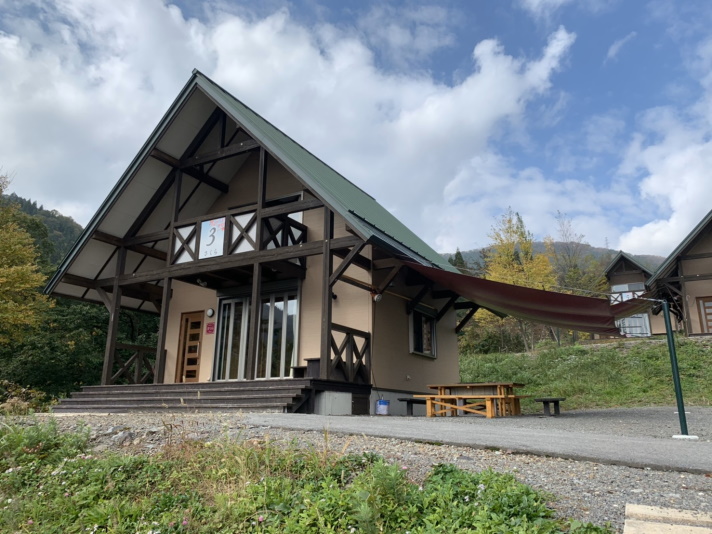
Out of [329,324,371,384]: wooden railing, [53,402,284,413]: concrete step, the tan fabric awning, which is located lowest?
[53,402,284,413]: concrete step

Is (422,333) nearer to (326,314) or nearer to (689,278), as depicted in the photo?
(326,314)

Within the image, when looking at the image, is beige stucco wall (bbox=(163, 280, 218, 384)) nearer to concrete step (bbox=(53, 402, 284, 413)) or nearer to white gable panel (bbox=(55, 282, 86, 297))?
white gable panel (bbox=(55, 282, 86, 297))

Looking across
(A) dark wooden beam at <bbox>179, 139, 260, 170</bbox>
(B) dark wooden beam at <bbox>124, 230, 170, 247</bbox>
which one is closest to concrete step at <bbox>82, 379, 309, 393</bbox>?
(B) dark wooden beam at <bbox>124, 230, 170, 247</bbox>

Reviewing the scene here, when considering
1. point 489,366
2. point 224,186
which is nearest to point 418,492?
point 224,186

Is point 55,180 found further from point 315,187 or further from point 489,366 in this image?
point 489,366

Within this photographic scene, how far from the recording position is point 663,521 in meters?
2.74

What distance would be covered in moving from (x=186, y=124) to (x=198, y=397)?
6442 millimetres

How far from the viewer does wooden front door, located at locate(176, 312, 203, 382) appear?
13047mm

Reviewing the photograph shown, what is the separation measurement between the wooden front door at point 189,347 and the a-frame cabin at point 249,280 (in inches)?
A: 1.3

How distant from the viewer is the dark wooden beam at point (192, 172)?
11766mm

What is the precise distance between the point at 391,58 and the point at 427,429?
10.7 meters

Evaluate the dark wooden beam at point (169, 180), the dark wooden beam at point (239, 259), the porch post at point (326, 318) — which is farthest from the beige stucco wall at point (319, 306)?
the dark wooden beam at point (169, 180)

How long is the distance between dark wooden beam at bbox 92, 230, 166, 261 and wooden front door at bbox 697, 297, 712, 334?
19783 millimetres

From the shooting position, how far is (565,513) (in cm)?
295
